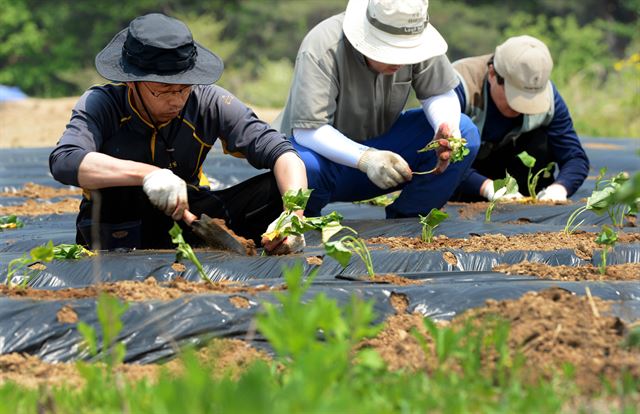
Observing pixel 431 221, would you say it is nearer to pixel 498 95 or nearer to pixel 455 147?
pixel 455 147

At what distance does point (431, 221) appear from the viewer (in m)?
4.05

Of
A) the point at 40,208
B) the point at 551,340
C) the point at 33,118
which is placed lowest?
the point at 33,118

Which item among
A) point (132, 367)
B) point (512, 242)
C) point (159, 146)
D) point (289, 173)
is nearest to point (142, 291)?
point (132, 367)

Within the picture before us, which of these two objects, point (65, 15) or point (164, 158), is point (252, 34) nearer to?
point (65, 15)

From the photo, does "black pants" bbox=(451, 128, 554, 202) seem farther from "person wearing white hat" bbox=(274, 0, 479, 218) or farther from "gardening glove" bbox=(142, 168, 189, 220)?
"gardening glove" bbox=(142, 168, 189, 220)

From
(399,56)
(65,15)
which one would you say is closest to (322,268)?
(399,56)

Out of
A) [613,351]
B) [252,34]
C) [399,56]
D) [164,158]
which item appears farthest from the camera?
[252,34]

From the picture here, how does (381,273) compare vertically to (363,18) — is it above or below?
below

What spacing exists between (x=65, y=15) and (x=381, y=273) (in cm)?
2317

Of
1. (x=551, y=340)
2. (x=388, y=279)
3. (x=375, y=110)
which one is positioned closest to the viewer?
(x=551, y=340)

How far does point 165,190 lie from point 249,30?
945 inches

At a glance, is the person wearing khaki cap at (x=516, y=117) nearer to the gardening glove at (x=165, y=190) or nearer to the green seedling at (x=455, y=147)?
the green seedling at (x=455, y=147)

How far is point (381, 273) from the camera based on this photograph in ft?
12.5

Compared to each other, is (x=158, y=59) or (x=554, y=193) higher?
(x=158, y=59)
